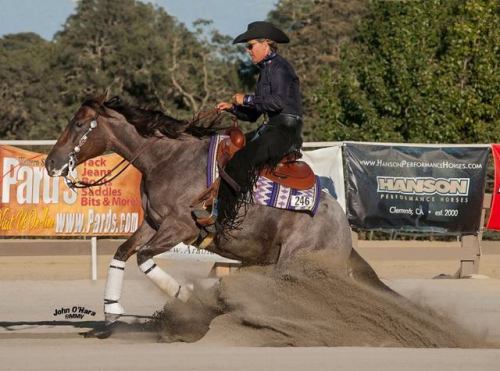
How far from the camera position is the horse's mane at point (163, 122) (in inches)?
418

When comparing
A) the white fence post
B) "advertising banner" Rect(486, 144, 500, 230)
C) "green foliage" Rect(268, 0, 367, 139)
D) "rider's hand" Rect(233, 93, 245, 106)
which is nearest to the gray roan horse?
"rider's hand" Rect(233, 93, 245, 106)

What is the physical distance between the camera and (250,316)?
9.52 metres

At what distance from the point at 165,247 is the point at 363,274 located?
1809 millimetres

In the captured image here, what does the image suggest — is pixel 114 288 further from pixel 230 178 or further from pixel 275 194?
pixel 275 194

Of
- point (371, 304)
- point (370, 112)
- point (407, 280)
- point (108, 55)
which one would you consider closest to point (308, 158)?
point (407, 280)

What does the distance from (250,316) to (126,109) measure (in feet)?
8.21

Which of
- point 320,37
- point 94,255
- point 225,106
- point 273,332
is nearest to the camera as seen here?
point 273,332

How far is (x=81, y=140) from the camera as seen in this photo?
34.8 ft

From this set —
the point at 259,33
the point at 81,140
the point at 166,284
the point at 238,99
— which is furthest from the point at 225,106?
the point at 166,284

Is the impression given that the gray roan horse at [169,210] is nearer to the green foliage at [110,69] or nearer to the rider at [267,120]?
the rider at [267,120]

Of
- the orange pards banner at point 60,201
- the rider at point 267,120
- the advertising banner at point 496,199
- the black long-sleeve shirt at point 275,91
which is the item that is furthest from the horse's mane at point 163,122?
the advertising banner at point 496,199

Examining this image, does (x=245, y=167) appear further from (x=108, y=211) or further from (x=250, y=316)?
(x=108, y=211)

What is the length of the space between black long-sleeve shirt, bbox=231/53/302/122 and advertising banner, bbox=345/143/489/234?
6757 mm

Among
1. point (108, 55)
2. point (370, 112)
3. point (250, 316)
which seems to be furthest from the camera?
point (108, 55)
